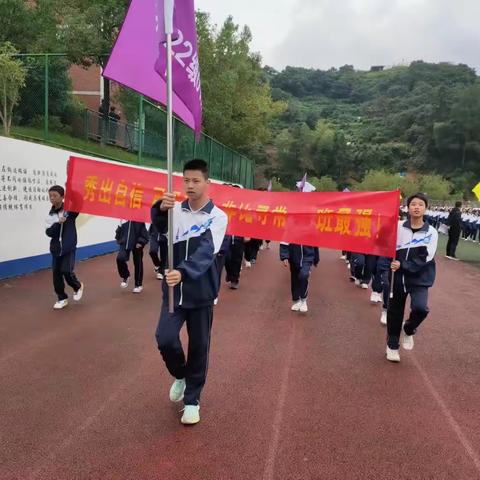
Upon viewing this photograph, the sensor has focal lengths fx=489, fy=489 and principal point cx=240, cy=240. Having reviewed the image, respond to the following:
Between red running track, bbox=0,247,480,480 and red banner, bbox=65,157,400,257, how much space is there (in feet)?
4.16

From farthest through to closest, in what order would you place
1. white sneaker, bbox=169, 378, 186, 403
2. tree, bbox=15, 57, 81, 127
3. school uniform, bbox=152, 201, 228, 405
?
tree, bbox=15, 57, 81, 127 → white sneaker, bbox=169, 378, 186, 403 → school uniform, bbox=152, 201, 228, 405

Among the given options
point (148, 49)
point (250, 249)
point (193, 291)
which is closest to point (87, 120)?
point (250, 249)

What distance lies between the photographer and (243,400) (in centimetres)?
414

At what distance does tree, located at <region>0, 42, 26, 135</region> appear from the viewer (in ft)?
32.4

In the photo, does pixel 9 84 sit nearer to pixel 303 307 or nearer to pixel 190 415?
pixel 303 307

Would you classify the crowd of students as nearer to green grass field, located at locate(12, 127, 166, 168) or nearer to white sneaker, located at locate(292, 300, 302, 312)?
white sneaker, located at locate(292, 300, 302, 312)

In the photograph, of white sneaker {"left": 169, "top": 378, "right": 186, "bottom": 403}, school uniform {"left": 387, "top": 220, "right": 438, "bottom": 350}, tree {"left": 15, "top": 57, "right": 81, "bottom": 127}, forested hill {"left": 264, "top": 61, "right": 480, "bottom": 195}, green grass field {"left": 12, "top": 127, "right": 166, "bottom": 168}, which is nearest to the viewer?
white sneaker {"left": 169, "top": 378, "right": 186, "bottom": 403}

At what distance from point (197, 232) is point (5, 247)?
582cm

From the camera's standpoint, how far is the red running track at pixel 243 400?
3.19 meters

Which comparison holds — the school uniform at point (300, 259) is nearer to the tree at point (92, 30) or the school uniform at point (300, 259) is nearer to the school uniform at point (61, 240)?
the school uniform at point (61, 240)

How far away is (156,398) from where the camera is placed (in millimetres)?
4109

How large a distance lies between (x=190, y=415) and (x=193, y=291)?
3.09 feet

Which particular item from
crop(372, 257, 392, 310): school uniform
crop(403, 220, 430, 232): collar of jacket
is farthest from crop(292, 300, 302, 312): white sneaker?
crop(403, 220, 430, 232): collar of jacket

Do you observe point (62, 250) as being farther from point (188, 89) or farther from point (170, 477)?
point (170, 477)
